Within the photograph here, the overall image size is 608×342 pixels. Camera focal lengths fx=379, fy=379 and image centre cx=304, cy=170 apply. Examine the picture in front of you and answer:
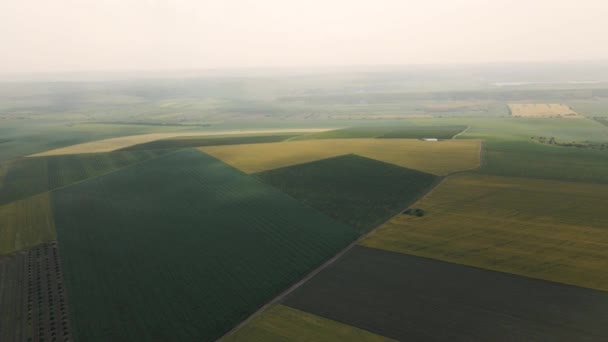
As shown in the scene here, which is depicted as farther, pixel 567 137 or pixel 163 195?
pixel 567 137

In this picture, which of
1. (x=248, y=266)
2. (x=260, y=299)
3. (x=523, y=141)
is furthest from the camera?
(x=523, y=141)

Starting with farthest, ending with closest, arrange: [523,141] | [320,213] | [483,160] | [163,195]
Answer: [523,141], [483,160], [163,195], [320,213]

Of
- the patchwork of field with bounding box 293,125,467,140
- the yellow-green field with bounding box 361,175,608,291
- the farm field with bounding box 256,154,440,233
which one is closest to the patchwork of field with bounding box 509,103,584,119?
the patchwork of field with bounding box 293,125,467,140

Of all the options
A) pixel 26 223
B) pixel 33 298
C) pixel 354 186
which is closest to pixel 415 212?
pixel 354 186

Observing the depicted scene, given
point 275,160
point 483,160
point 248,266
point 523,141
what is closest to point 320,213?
point 248,266

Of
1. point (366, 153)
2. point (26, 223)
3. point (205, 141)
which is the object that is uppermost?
point (205, 141)

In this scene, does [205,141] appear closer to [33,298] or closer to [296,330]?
[33,298]

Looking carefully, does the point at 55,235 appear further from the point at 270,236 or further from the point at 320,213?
the point at 320,213
